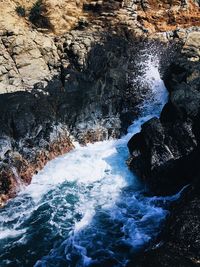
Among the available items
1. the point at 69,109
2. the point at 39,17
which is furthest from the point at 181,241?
the point at 39,17

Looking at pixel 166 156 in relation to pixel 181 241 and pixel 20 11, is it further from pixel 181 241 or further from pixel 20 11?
pixel 20 11

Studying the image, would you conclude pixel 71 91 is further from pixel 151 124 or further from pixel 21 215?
pixel 21 215

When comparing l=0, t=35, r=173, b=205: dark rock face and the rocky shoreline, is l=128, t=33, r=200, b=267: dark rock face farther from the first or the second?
l=0, t=35, r=173, b=205: dark rock face

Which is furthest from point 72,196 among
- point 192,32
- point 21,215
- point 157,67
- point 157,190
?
point 192,32

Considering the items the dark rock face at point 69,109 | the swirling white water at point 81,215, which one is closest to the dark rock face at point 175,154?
the swirling white water at point 81,215

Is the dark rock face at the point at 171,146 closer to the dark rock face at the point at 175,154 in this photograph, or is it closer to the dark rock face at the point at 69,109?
the dark rock face at the point at 175,154

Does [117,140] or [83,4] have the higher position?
[83,4]
